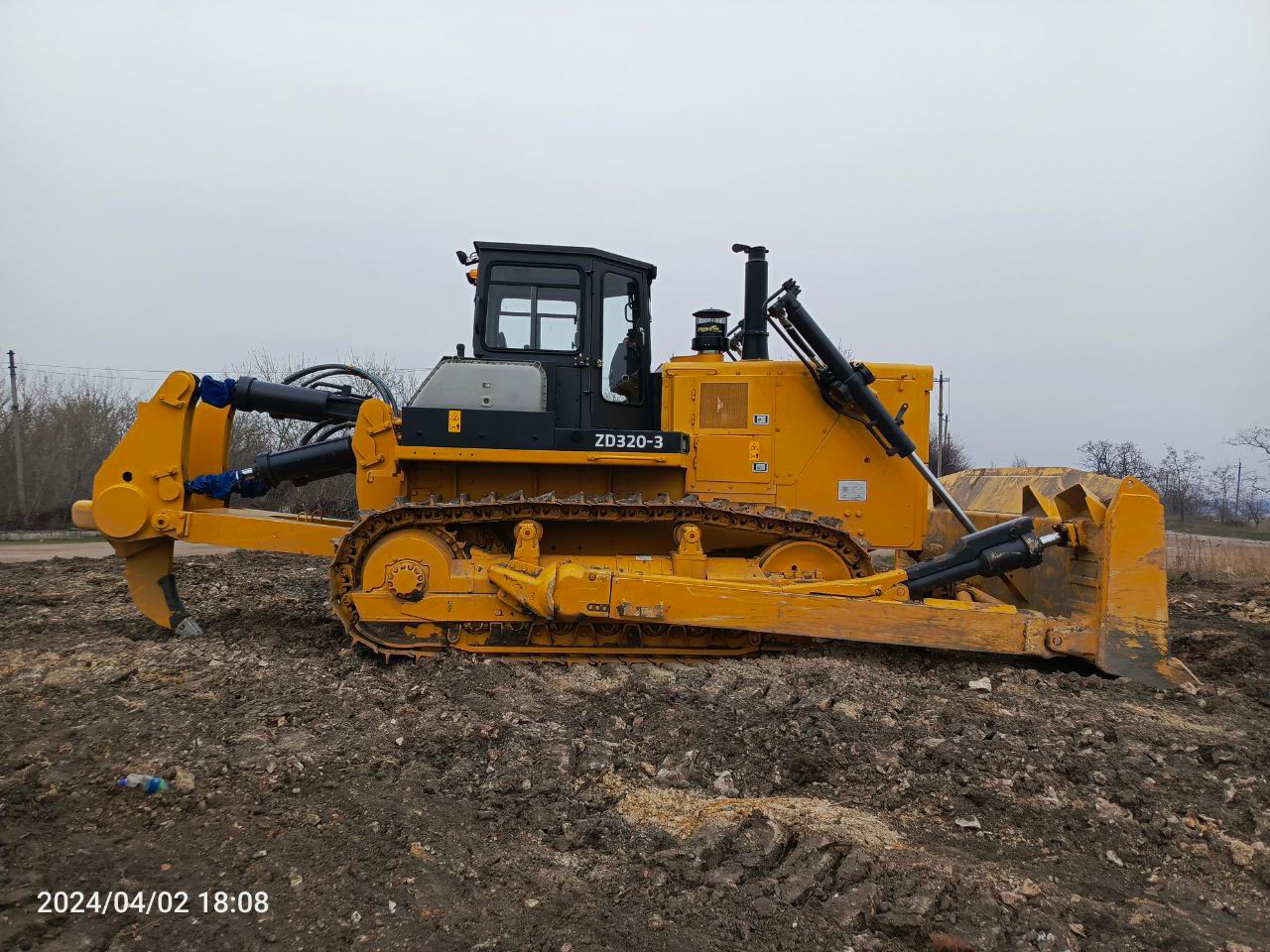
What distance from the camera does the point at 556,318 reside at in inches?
236

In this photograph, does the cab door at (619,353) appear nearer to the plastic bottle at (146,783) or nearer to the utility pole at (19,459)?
the plastic bottle at (146,783)

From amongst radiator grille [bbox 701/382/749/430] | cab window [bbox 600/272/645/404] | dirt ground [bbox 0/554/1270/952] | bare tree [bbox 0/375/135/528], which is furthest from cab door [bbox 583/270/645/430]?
bare tree [bbox 0/375/135/528]

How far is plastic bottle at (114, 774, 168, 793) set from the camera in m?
3.45

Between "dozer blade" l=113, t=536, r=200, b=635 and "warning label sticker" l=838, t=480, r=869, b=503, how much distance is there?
17.3 ft

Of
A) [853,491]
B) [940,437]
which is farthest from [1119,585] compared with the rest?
[940,437]

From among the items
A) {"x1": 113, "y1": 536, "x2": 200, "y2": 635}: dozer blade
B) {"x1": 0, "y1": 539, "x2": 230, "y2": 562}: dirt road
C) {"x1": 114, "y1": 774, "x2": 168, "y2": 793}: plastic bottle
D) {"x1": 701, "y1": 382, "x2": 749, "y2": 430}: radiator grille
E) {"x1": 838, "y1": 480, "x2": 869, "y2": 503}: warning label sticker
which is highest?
{"x1": 701, "y1": 382, "x2": 749, "y2": 430}: radiator grille

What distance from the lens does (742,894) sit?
8.99 feet

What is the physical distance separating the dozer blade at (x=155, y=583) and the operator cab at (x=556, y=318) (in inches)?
118

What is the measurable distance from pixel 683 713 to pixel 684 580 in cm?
94

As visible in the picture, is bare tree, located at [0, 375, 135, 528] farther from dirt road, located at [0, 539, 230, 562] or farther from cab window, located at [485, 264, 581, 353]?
cab window, located at [485, 264, 581, 353]

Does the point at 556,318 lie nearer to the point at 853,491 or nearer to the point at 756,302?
the point at 756,302

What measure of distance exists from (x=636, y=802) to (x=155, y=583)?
15.4 feet

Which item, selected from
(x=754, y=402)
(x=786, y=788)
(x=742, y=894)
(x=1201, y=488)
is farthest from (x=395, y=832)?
(x=1201, y=488)
